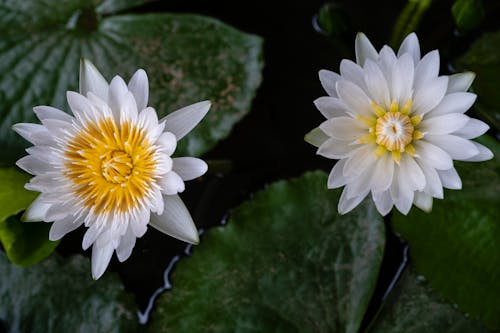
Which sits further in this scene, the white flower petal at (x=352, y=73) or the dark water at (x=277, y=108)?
the dark water at (x=277, y=108)

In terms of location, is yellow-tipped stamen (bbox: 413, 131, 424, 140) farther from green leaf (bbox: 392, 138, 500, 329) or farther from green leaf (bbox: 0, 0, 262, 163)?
green leaf (bbox: 0, 0, 262, 163)

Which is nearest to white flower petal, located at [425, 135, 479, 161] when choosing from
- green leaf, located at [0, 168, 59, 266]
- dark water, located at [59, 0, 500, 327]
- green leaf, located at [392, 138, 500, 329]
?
green leaf, located at [392, 138, 500, 329]

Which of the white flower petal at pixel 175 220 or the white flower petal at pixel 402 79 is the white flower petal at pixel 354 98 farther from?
the white flower petal at pixel 175 220

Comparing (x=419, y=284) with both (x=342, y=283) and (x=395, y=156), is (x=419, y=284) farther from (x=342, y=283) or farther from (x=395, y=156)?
(x=395, y=156)

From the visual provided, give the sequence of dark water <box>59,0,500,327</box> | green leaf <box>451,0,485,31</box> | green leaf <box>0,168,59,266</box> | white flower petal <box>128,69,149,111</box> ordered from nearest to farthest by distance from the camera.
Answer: white flower petal <box>128,69,149,111</box>, green leaf <box>0,168,59,266</box>, green leaf <box>451,0,485,31</box>, dark water <box>59,0,500,327</box>

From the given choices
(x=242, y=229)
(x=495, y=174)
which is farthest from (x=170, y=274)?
(x=495, y=174)

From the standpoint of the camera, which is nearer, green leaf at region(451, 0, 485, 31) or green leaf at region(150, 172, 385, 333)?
green leaf at region(150, 172, 385, 333)

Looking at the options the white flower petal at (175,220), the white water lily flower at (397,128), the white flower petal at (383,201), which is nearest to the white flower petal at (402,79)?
the white water lily flower at (397,128)
